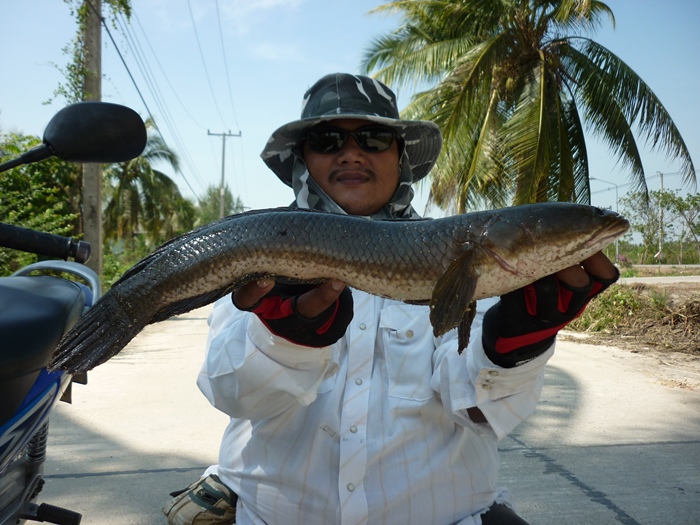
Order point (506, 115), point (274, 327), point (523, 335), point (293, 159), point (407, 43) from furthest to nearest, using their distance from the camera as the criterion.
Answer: point (407, 43)
point (506, 115)
point (293, 159)
point (274, 327)
point (523, 335)

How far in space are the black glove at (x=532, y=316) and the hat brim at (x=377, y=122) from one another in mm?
1278

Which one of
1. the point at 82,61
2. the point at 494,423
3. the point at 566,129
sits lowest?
the point at 494,423

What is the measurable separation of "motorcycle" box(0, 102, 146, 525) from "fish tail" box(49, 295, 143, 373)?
4 cm

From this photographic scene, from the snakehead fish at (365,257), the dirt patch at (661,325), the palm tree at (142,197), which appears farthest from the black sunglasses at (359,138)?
the palm tree at (142,197)

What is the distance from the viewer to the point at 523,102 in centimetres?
1423

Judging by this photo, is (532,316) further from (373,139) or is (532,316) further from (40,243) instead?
(40,243)

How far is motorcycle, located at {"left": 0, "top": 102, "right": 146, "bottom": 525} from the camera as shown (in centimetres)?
152

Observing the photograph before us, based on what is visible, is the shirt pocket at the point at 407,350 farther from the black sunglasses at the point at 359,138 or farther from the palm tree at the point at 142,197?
the palm tree at the point at 142,197

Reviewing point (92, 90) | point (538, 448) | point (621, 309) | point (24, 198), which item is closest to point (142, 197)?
point (92, 90)

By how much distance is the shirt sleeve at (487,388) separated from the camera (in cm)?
206

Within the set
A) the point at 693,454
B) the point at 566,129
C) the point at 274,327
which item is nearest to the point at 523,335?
the point at 274,327

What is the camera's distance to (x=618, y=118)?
43.7 ft

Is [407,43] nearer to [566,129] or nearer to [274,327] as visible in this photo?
[566,129]

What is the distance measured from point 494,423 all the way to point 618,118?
1323 centimetres
